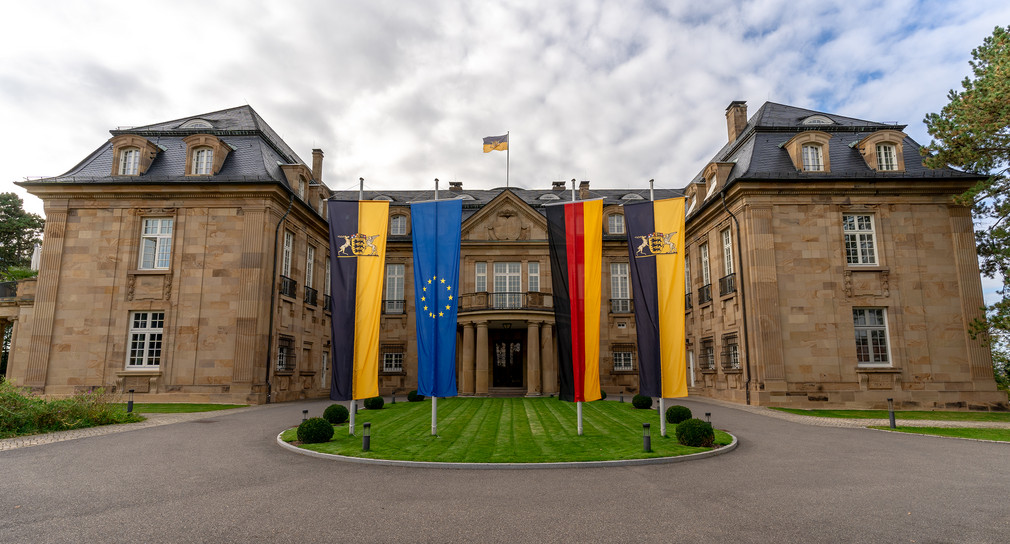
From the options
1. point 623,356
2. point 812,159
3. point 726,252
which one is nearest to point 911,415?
point 726,252

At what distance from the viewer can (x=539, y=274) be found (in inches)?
1411

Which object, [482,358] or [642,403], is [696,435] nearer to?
[642,403]

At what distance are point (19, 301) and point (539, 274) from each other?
1150 inches

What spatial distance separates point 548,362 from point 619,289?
7989 millimetres

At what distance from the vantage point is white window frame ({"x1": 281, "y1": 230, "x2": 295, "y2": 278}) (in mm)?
27638

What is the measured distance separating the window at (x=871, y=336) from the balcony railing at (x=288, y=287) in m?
27.6

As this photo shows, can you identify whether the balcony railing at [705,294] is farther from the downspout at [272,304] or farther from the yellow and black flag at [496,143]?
the downspout at [272,304]

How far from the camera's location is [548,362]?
106 feet

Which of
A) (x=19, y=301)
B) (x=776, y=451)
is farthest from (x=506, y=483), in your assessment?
(x=19, y=301)

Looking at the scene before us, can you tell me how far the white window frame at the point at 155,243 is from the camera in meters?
25.6

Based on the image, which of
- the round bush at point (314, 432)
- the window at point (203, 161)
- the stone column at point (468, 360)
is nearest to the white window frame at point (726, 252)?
the stone column at point (468, 360)

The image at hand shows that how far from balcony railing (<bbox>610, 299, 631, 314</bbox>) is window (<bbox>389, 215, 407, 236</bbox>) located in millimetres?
15530

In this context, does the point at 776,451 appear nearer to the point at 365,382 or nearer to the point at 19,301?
the point at 365,382

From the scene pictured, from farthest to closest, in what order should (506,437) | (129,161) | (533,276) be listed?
(533,276) → (129,161) → (506,437)
